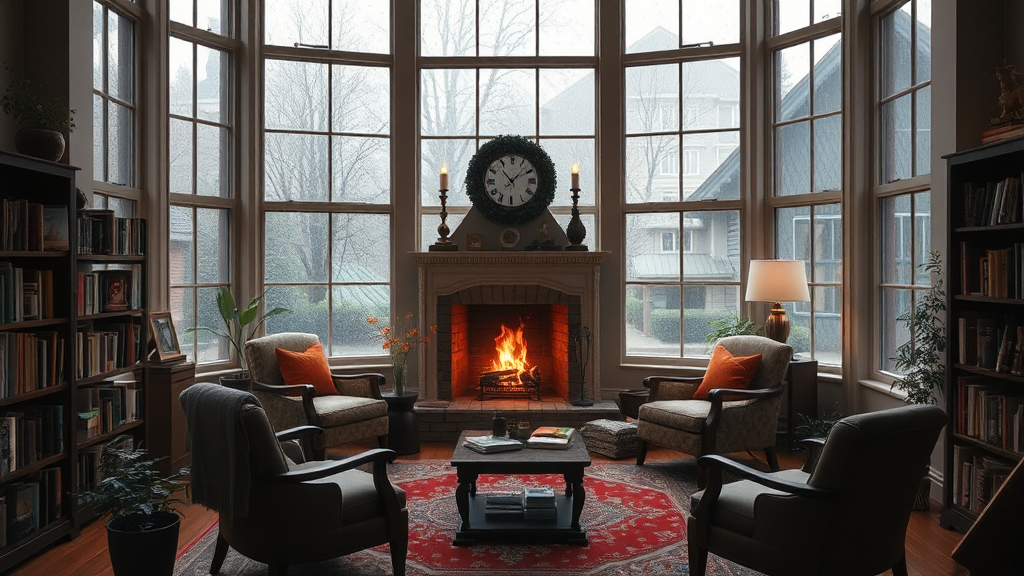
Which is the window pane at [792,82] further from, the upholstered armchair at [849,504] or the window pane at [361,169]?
the upholstered armchair at [849,504]

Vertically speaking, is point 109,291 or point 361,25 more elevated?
point 361,25

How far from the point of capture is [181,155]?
588 cm

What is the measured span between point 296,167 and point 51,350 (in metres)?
2.95

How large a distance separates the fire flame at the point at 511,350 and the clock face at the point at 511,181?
1.14m

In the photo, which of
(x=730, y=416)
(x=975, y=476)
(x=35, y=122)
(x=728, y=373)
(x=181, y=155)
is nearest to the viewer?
(x=975, y=476)

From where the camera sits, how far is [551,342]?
6844 millimetres

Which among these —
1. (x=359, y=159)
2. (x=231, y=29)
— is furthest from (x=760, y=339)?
(x=231, y=29)

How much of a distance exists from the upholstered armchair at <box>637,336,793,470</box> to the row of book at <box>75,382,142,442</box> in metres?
3.26

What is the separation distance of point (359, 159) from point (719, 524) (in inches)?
176

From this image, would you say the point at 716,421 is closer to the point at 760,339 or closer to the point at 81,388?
the point at 760,339

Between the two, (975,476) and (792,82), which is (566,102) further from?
(975,476)

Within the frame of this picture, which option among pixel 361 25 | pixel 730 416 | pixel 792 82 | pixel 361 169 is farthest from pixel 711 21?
pixel 730 416

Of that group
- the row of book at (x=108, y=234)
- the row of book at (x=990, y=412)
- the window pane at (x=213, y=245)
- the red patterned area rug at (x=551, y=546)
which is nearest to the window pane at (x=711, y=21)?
the row of book at (x=990, y=412)

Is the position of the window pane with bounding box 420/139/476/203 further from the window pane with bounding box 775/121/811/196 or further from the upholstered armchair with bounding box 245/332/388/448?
the window pane with bounding box 775/121/811/196
